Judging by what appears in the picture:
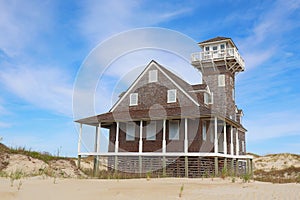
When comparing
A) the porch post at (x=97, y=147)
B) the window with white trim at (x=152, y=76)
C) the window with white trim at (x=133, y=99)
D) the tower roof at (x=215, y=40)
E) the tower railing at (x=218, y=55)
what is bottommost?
the porch post at (x=97, y=147)

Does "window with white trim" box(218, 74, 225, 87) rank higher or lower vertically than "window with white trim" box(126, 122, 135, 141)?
higher

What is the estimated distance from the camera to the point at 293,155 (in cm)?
4141

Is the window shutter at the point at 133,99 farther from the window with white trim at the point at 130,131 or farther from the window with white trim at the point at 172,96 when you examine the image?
the window with white trim at the point at 172,96

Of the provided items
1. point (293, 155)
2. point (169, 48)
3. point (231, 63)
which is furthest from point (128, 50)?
point (293, 155)

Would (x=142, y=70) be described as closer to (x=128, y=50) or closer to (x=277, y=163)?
(x=128, y=50)

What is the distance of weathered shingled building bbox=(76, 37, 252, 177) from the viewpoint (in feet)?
63.7

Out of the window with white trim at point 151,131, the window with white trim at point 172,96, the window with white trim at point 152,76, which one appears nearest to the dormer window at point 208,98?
the window with white trim at point 172,96

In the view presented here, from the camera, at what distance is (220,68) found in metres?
27.5

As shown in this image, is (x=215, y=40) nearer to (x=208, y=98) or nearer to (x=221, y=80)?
(x=221, y=80)

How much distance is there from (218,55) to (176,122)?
944 cm

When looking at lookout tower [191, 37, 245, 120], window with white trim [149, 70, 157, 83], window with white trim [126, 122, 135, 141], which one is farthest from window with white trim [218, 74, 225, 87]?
window with white trim [126, 122, 135, 141]

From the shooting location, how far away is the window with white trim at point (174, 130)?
70.0 feet

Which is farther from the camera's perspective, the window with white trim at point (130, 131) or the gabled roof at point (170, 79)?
the window with white trim at point (130, 131)

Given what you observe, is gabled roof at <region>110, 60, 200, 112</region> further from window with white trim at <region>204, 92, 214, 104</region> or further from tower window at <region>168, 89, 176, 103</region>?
window with white trim at <region>204, 92, 214, 104</region>
